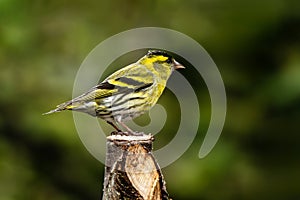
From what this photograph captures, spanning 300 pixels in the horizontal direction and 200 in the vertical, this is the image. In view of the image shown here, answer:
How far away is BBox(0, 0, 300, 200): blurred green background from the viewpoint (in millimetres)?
8906

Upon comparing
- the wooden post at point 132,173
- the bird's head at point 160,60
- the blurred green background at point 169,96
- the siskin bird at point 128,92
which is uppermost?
the blurred green background at point 169,96

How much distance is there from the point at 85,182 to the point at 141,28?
182 centimetres

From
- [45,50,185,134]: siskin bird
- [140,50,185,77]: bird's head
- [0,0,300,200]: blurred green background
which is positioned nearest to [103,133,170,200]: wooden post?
[45,50,185,134]: siskin bird

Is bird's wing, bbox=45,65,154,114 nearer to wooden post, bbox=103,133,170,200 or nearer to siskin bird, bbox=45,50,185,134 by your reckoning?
siskin bird, bbox=45,50,185,134

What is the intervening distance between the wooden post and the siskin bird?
44 cm

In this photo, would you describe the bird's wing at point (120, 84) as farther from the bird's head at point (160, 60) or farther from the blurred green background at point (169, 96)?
the blurred green background at point (169, 96)

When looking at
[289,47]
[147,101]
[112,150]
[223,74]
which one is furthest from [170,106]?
[112,150]

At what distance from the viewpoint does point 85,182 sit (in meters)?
9.15

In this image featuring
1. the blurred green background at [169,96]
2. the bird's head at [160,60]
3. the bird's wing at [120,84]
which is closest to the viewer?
the bird's wing at [120,84]

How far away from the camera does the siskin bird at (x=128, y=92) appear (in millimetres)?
4312

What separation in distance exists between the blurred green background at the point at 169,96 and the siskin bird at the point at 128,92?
4.32 m

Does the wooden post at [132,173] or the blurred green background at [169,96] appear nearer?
the wooden post at [132,173]

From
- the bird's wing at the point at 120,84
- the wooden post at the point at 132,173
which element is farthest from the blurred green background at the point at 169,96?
the wooden post at the point at 132,173

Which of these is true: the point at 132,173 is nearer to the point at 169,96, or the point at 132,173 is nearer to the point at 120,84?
the point at 120,84
